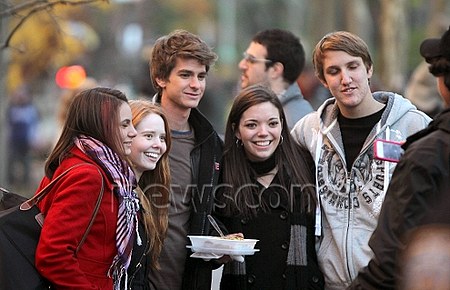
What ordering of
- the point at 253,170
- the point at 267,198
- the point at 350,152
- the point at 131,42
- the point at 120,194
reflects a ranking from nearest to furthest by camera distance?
the point at 120,194
the point at 350,152
the point at 267,198
the point at 253,170
the point at 131,42

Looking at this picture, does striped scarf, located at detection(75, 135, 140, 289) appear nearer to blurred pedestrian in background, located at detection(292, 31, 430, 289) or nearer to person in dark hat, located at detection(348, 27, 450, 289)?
blurred pedestrian in background, located at detection(292, 31, 430, 289)

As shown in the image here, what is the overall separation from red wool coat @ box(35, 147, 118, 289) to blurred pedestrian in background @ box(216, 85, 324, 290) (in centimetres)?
123

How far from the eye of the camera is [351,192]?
688cm

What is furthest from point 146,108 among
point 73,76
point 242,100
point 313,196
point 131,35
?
point 131,35

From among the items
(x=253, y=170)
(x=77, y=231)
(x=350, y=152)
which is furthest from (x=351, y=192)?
(x=77, y=231)

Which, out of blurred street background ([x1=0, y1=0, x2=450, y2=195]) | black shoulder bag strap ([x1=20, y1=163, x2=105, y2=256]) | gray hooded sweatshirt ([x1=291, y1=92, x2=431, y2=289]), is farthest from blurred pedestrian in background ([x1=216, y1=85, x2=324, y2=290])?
black shoulder bag strap ([x1=20, y1=163, x2=105, y2=256])

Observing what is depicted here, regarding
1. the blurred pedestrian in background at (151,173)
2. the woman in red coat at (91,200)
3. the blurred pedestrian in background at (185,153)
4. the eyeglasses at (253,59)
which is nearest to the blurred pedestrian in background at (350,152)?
the blurred pedestrian in background at (185,153)

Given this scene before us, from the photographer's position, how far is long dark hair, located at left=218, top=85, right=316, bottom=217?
281 inches

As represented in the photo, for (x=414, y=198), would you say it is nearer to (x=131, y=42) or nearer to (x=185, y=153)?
(x=185, y=153)

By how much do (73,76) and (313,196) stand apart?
491 inches

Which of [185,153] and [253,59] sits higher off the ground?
[253,59]

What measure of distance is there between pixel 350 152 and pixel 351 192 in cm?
27

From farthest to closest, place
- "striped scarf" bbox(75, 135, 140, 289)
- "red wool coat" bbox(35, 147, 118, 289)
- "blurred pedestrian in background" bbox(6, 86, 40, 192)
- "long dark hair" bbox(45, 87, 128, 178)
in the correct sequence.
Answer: "blurred pedestrian in background" bbox(6, 86, 40, 192) → "long dark hair" bbox(45, 87, 128, 178) → "striped scarf" bbox(75, 135, 140, 289) → "red wool coat" bbox(35, 147, 118, 289)

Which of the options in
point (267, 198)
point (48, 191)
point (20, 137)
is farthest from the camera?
point (20, 137)
